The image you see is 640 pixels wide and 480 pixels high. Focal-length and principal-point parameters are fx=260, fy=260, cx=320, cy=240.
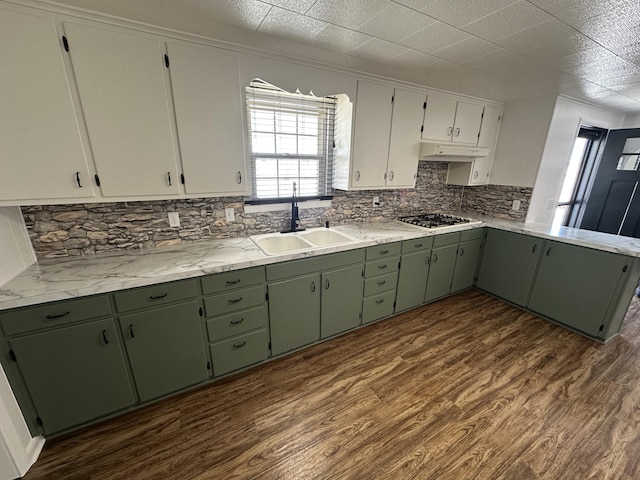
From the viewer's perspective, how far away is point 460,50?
1860 mm

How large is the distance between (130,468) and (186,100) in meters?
2.24

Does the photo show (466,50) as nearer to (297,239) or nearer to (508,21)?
(508,21)

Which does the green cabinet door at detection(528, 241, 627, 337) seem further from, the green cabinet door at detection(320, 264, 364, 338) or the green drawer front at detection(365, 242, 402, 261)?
the green cabinet door at detection(320, 264, 364, 338)

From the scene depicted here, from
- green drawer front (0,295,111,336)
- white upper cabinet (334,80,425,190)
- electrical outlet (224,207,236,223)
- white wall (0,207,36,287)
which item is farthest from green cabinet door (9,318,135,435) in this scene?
white upper cabinet (334,80,425,190)

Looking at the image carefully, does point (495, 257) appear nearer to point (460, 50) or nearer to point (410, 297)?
point (410, 297)

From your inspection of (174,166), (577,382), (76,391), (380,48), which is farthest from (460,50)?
(76,391)

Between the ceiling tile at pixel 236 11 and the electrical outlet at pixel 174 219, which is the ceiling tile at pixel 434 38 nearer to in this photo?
the ceiling tile at pixel 236 11

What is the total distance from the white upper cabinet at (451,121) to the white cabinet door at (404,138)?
0.45 feet

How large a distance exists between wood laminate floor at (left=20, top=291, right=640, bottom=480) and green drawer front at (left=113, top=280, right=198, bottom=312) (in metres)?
0.80

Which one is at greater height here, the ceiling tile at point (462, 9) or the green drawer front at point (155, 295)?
the ceiling tile at point (462, 9)

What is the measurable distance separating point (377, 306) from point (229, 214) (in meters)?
1.69

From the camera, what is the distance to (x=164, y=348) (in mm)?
1723

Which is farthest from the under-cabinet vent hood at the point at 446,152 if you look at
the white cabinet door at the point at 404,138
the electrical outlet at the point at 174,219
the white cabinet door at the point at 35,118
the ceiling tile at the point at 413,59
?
the white cabinet door at the point at 35,118

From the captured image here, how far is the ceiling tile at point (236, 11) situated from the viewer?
1.33 m
